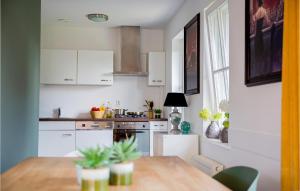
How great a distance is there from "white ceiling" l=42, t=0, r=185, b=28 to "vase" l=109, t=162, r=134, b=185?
12.5ft

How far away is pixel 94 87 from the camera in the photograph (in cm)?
688

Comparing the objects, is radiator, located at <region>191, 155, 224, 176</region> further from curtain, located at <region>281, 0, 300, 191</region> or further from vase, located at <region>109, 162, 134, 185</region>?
vase, located at <region>109, 162, 134, 185</region>

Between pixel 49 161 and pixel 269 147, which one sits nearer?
pixel 269 147

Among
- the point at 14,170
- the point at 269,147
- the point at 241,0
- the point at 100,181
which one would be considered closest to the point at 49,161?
the point at 14,170

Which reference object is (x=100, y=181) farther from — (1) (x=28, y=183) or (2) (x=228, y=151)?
(2) (x=228, y=151)

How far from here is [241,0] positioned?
2.99 meters

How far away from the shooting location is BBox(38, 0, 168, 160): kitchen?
6.22 metres

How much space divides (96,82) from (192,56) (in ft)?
8.02

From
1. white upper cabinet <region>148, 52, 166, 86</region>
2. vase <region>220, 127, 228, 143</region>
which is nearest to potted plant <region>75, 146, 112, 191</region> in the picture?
vase <region>220, 127, 228, 143</region>

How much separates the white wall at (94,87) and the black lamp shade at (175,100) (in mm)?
2100

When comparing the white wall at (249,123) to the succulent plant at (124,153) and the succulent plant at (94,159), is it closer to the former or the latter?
the succulent plant at (124,153)

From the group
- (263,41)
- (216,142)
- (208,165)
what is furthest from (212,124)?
(263,41)

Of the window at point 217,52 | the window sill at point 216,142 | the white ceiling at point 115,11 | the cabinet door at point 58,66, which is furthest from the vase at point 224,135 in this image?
the cabinet door at point 58,66

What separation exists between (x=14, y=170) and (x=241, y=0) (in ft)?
7.41
